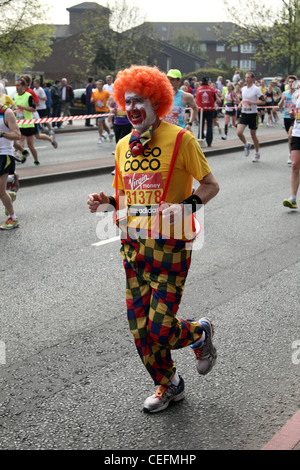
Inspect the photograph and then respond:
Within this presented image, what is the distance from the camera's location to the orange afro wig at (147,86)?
10.7 feet

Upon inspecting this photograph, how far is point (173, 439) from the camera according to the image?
315cm

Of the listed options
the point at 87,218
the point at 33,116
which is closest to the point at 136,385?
the point at 87,218

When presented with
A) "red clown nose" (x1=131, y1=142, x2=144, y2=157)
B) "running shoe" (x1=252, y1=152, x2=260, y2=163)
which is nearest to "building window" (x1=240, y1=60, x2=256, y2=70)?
"running shoe" (x1=252, y1=152, x2=260, y2=163)

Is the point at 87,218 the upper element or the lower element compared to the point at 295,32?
lower

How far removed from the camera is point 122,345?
14.3ft

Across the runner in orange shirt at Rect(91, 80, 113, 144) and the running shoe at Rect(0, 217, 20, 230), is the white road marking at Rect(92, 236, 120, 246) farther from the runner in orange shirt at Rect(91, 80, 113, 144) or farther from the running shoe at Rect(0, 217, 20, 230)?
the runner in orange shirt at Rect(91, 80, 113, 144)

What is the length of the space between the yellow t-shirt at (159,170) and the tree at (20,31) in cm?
3146

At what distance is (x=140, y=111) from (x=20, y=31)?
32.3 meters

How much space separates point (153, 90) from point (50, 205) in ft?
21.9

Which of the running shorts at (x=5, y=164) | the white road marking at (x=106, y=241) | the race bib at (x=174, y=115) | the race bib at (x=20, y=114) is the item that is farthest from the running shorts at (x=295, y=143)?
the race bib at (x=20, y=114)

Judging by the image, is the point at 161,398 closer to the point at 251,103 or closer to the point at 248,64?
the point at 251,103

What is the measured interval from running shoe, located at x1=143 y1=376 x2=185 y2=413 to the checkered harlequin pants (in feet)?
0.23

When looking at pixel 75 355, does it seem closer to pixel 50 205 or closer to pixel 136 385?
pixel 136 385

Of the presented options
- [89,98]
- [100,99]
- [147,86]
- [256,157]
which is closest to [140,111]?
[147,86]
